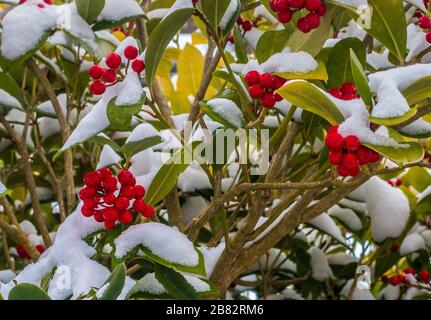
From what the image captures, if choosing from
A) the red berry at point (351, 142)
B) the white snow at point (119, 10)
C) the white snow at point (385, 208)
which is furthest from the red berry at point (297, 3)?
the white snow at point (385, 208)

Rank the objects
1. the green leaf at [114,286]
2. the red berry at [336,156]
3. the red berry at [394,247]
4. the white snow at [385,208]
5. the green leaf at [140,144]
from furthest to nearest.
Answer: the red berry at [394,247] < the white snow at [385,208] < the green leaf at [140,144] < the red berry at [336,156] < the green leaf at [114,286]

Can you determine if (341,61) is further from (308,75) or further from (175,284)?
(175,284)

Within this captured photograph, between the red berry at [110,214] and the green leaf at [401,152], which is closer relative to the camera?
the green leaf at [401,152]

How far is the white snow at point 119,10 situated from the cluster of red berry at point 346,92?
0.37m

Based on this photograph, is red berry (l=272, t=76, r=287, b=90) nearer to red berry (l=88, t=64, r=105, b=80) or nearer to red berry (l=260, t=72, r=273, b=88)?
red berry (l=260, t=72, r=273, b=88)

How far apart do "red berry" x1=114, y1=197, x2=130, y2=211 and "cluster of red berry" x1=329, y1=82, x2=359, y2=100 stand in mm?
302

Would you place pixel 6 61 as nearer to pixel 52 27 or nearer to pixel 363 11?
pixel 52 27

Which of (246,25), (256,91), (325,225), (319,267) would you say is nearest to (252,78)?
(256,91)

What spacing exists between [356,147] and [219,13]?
0.99 ft

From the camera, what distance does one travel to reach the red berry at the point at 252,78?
3.17ft

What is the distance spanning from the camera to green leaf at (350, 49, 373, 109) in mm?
821

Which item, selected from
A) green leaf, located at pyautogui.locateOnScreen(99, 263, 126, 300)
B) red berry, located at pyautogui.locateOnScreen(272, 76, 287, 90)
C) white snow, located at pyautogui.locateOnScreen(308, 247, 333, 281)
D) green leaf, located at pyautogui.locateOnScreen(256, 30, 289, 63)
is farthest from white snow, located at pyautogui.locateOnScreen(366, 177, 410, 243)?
green leaf, located at pyautogui.locateOnScreen(99, 263, 126, 300)

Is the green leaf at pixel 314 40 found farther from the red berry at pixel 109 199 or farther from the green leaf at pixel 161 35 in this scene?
the red berry at pixel 109 199
